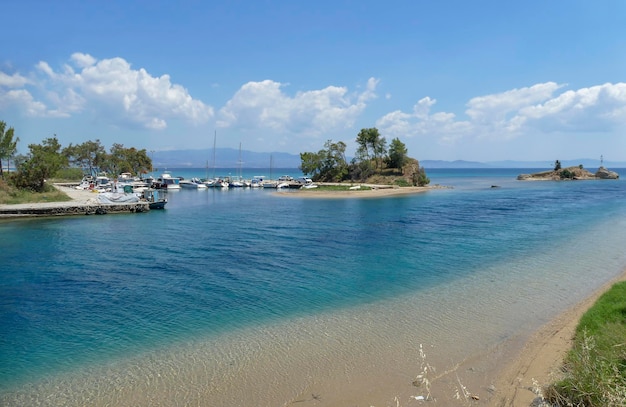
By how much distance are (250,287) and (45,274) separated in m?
12.4

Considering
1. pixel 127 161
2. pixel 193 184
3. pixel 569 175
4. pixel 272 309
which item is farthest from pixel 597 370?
pixel 569 175

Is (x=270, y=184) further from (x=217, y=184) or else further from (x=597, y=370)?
(x=597, y=370)

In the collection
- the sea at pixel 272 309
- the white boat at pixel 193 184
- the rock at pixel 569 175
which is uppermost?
the rock at pixel 569 175

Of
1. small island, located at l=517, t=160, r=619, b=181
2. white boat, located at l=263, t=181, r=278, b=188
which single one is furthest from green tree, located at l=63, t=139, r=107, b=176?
small island, located at l=517, t=160, r=619, b=181

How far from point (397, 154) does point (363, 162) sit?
9649mm

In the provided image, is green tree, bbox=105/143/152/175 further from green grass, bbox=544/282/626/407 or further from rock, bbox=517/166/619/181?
rock, bbox=517/166/619/181

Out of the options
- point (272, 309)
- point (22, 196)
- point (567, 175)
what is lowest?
point (272, 309)

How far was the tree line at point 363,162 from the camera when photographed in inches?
4331

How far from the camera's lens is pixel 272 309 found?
53.8 ft

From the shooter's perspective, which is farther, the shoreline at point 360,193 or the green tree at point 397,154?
the green tree at point 397,154

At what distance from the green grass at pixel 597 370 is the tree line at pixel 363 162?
318 ft

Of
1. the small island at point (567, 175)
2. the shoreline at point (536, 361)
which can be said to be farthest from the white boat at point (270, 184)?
the shoreline at point (536, 361)

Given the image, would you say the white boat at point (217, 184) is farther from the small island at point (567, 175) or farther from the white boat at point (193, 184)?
the small island at point (567, 175)

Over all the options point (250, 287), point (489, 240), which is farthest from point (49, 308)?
point (489, 240)
